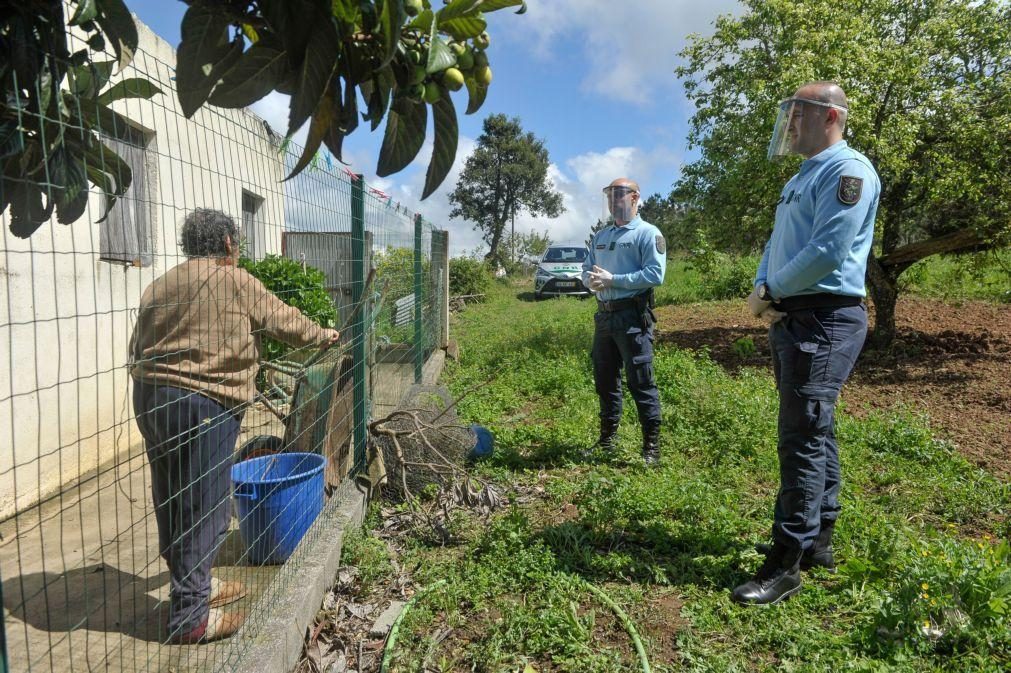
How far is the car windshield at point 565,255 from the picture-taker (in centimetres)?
2022

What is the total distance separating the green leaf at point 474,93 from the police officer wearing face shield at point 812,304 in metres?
2.03

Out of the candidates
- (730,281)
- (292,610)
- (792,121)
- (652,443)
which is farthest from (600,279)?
(730,281)

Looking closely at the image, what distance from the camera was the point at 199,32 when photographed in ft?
2.87

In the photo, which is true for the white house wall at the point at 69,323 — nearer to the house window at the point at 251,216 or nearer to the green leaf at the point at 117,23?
the house window at the point at 251,216

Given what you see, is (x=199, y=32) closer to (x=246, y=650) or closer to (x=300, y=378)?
(x=246, y=650)

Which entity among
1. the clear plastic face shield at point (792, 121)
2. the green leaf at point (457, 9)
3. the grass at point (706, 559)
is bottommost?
the grass at point (706, 559)

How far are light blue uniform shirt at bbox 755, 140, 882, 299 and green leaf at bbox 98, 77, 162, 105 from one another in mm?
2353

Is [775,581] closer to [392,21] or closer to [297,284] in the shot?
[297,284]

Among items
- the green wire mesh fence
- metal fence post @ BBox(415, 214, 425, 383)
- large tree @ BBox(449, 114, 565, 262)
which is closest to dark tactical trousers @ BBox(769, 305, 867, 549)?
the green wire mesh fence

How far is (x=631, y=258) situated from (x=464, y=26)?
12.3ft

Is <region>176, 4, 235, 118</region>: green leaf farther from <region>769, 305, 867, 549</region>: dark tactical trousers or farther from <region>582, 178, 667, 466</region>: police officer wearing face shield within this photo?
<region>582, 178, 667, 466</region>: police officer wearing face shield

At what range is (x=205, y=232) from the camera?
95.6 inches

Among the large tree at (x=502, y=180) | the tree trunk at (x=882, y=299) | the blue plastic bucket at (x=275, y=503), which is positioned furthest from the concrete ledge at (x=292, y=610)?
the large tree at (x=502, y=180)

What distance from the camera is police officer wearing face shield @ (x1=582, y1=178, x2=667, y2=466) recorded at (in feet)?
14.6
